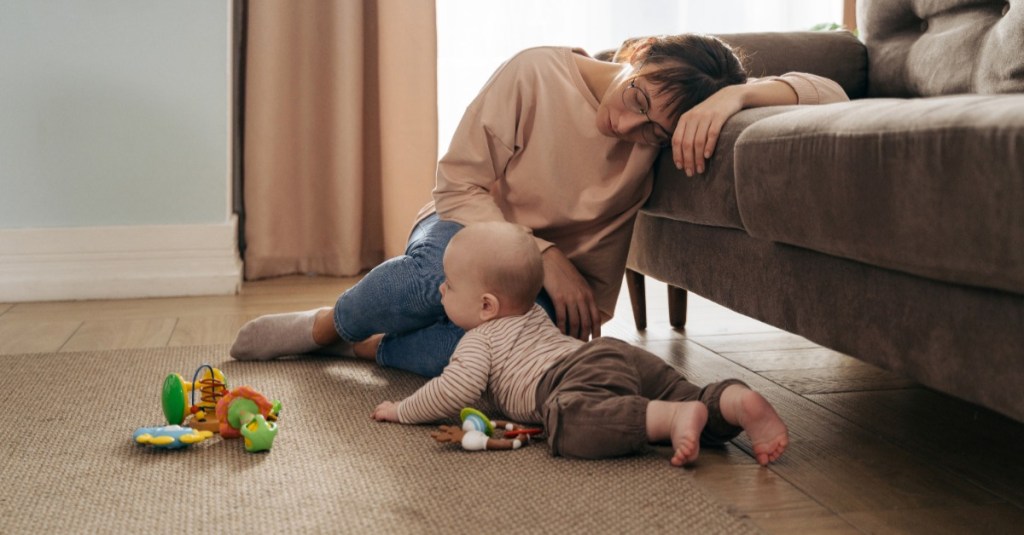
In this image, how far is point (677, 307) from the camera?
2.07 m

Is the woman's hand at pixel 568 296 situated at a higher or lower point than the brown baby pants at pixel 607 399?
higher

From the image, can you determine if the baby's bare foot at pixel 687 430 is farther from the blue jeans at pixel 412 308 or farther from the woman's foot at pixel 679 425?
the blue jeans at pixel 412 308

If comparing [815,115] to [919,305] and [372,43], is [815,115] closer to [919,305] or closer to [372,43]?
[919,305]

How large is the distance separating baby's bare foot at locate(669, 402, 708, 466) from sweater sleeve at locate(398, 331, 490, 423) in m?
0.27

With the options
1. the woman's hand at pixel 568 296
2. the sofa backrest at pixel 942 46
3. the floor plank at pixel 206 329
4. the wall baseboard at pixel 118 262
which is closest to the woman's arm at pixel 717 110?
the woman's hand at pixel 568 296

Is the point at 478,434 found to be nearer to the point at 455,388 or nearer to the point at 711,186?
the point at 455,388

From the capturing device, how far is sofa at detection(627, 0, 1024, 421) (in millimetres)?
841

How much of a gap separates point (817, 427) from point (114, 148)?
1906 mm

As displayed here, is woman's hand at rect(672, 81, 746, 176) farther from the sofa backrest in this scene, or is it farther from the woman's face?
the sofa backrest

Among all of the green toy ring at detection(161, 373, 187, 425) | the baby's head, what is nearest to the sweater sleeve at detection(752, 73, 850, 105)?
the baby's head

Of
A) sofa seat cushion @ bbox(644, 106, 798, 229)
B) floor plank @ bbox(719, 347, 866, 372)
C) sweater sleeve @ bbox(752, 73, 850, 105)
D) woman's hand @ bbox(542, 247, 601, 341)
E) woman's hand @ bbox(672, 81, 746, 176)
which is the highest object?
sweater sleeve @ bbox(752, 73, 850, 105)

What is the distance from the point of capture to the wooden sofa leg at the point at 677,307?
6.78 feet

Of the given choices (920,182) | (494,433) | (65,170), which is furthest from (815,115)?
(65,170)

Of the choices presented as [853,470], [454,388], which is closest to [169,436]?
[454,388]
